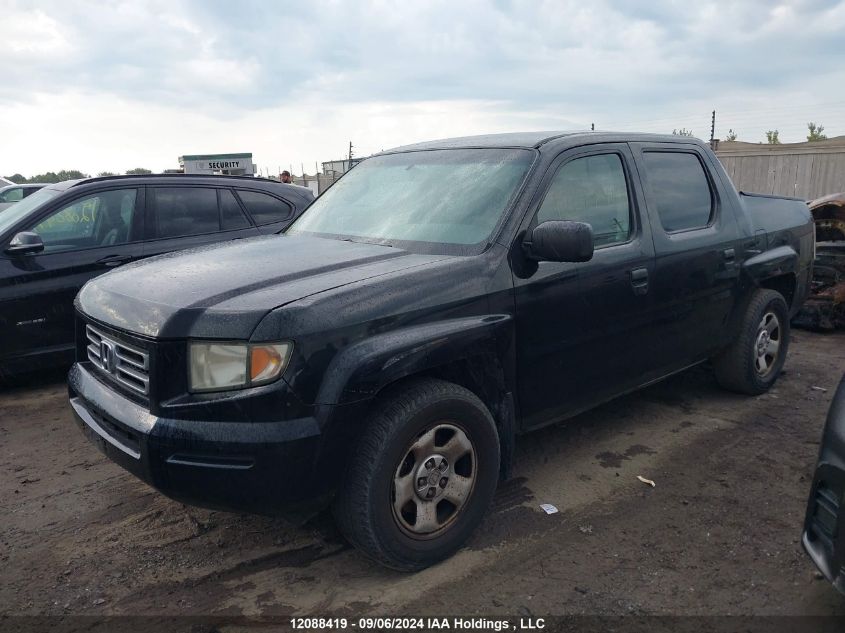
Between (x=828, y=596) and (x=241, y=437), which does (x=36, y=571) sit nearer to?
(x=241, y=437)

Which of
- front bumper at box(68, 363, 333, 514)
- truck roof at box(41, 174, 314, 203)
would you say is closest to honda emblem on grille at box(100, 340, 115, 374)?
front bumper at box(68, 363, 333, 514)

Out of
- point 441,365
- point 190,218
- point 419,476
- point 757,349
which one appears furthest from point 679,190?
point 190,218

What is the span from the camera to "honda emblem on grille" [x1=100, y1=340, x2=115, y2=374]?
2.94 meters

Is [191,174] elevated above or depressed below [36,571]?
above

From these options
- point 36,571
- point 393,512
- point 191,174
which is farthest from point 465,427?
point 191,174

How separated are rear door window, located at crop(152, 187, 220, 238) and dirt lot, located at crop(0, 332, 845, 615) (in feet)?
7.11

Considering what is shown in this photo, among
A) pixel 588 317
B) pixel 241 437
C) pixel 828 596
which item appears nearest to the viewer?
pixel 241 437

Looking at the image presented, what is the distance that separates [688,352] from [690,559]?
167cm

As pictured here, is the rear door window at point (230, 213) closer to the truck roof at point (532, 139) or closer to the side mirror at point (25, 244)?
the side mirror at point (25, 244)

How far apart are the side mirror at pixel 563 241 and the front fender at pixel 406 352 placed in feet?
1.15

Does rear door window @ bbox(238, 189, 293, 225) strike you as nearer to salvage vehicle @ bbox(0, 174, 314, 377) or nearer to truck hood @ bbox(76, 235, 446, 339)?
salvage vehicle @ bbox(0, 174, 314, 377)

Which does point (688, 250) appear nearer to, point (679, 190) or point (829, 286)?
point (679, 190)

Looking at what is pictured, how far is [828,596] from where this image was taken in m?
2.78

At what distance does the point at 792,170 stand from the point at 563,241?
1525 centimetres
